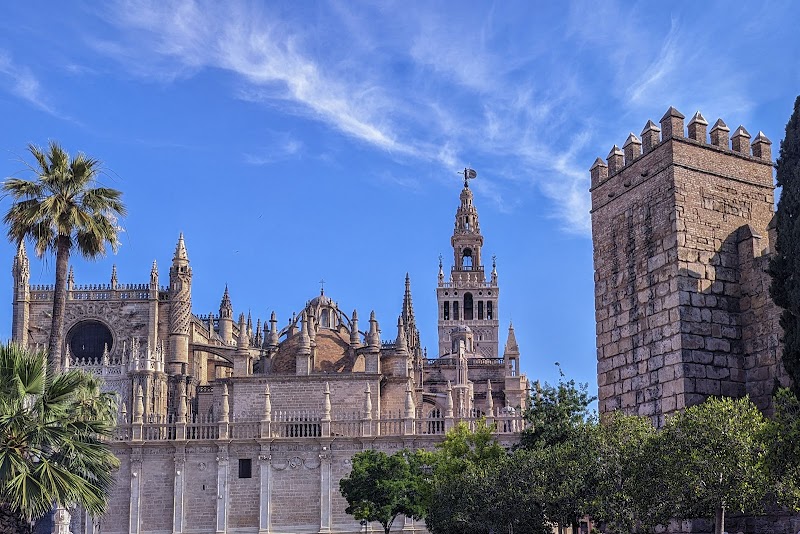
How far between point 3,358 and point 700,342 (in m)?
12.4

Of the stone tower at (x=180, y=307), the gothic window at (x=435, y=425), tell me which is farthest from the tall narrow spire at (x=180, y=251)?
the gothic window at (x=435, y=425)

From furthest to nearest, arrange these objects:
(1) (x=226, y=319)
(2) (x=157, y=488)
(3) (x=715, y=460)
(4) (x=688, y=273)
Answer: (1) (x=226, y=319) < (2) (x=157, y=488) < (4) (x=688, y=273) < (3) (x=715, y=460)

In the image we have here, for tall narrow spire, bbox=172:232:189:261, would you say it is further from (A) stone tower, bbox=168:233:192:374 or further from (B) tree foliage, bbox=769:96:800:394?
(B) tree foliage, bbox=769:96:800:394

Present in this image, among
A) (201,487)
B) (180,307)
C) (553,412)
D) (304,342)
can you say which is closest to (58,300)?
(553,412)

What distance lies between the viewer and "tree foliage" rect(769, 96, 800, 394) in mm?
17750

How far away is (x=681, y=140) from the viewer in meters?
20.1

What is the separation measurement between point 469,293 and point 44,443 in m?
76.6

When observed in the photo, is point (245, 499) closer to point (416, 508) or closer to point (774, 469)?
point (416, 508)

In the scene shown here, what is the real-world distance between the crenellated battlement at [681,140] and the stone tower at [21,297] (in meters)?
45.3

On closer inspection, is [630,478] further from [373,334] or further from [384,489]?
[373,334]

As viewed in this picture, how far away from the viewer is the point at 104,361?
183 feet

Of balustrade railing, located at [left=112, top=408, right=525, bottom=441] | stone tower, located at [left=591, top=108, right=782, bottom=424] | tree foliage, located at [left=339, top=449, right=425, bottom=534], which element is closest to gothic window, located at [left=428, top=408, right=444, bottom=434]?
balustrade railing, located at [left=112, top=408, right=525, bottom=441]

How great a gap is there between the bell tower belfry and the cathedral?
24036 millimetres

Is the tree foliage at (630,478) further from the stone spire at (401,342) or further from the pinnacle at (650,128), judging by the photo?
the stone spire at (401,342)
